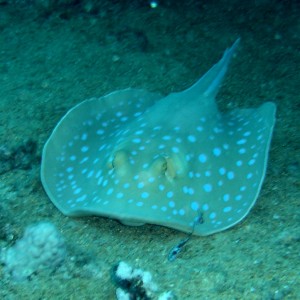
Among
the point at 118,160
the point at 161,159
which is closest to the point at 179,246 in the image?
the point at 161,159

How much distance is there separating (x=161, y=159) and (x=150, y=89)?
2929mm

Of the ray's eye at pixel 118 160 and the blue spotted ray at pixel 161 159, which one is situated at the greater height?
the ray's eye at pixel 118 160

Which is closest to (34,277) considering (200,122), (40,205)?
(40,205)

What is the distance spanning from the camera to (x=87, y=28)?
816 centimetres

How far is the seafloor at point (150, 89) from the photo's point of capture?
362cm

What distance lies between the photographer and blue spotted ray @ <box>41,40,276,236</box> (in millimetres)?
3879

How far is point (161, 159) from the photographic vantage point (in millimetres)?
4086

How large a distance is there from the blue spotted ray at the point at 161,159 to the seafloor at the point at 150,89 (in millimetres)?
339

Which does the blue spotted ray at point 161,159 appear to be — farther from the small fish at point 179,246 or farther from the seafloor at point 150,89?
the seafloor at point 150,89

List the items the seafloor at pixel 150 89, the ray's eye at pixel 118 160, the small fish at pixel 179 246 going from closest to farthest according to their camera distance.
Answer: the seafloor at pixel 150 89
the small fish at pixel 179 246
the ray's eye at pixel 118 160

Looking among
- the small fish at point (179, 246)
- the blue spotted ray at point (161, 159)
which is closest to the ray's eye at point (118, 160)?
the blue spotted ray at point (161, 159)

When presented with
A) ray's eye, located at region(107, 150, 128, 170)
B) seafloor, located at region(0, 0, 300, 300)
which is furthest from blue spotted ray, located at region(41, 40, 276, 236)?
seafloor, located at region(0, 0, 300, 300)

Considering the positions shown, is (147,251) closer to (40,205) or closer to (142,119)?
(40,205)

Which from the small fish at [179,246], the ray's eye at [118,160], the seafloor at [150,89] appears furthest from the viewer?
the ray's eye at [118,160]
